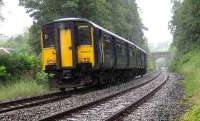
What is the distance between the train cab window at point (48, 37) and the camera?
2022 centimetres

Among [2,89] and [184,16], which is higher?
[184,16]

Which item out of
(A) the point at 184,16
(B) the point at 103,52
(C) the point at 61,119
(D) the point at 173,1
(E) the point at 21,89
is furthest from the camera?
(D) the point at 173,1

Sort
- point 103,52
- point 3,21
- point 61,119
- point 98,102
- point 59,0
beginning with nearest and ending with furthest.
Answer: point 61,119
point 98,102
point 103,52
point 3,21
point 59,0

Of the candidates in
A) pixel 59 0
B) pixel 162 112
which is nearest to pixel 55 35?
pixel 162 112

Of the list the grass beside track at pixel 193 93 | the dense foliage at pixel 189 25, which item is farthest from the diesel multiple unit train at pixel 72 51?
the dense foliage at pixel 189 25

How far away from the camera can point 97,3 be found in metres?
38.0

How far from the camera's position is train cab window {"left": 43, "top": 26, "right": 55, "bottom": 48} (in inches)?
796

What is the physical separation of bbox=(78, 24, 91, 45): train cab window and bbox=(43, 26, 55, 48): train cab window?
119 cm

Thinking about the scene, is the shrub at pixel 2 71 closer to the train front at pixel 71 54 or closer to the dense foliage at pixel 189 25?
the train front at pixel 71 54

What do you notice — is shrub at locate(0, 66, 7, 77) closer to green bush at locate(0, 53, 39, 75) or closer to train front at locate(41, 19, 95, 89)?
green bush at locate(0, 53, 39, 75)

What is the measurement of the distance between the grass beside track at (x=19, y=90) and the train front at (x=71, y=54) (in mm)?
890

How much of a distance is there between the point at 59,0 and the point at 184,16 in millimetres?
14788

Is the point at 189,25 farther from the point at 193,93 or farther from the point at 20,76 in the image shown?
the point at 193,93

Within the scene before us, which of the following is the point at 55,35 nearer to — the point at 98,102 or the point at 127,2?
the point at 98,102
